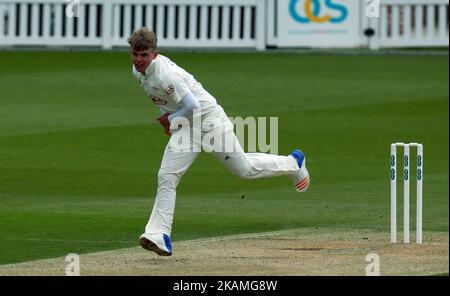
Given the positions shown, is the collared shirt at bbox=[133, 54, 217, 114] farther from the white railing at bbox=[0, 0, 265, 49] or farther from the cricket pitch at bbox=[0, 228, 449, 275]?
the white railing at bbox=[0, 0, 265, 49]

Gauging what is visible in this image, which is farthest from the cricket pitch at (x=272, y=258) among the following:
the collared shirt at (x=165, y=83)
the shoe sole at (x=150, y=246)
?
the collared shirt at (x=165, y=83)

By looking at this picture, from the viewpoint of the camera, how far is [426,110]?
2206 centimetres

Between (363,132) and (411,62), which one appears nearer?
(363,132)

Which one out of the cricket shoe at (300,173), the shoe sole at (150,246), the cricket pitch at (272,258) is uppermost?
the cricket shoe at (300,173)

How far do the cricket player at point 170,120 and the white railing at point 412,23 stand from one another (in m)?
15.1

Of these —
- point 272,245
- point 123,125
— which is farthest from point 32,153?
point 272,245

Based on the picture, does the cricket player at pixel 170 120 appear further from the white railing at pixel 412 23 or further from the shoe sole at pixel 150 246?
the white railing at pixel 412 23

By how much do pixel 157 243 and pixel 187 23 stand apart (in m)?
16.3

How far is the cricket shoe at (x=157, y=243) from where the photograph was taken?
36.1ft

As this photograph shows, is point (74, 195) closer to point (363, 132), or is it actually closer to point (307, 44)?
point (363, 132)

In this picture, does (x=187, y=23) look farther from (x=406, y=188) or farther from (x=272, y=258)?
(x=272, y=258)

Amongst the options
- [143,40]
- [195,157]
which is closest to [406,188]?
[195,157]

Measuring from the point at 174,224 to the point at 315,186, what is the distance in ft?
9.88

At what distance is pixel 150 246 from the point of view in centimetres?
1102
